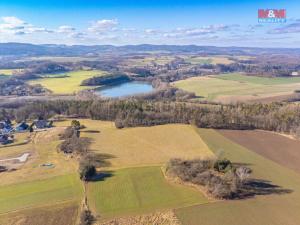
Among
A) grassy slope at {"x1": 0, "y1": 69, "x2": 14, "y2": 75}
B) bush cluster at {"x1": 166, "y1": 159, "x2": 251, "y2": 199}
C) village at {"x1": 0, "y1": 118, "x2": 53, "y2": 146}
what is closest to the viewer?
A: bush cluster at {"x1": 166, "y1": 159, "x2": 251, "y2": 199}

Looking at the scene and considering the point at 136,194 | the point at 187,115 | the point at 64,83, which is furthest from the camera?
the point at 64,83

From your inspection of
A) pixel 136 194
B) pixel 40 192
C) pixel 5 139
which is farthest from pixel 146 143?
pixel 5 139

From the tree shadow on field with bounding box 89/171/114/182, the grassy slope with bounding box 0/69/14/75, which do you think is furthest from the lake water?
the tree shadow on field with bounding box 89/171/114/182

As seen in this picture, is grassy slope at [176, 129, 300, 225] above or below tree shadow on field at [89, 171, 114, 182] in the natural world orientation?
below

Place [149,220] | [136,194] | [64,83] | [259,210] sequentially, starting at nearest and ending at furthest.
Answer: [149,220] → [259,210] → [136,194] → [64,83]

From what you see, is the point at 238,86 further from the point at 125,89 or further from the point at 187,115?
the point at 187,115

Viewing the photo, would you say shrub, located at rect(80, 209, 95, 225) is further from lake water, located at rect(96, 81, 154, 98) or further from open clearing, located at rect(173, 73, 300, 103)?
lake water, located at rect(96, 81, 154, 98)
